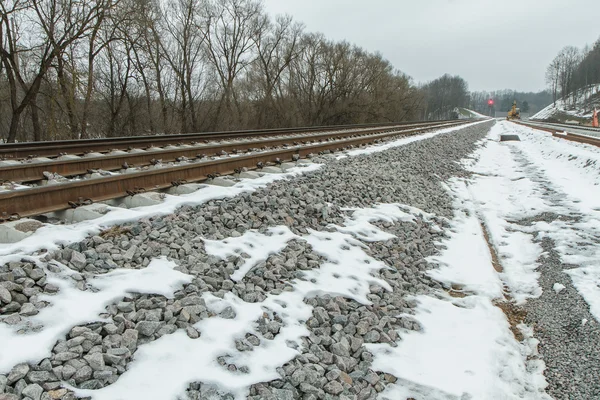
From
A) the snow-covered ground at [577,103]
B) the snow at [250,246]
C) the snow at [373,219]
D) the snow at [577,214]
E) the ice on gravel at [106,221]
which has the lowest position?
the snow at [577,214]

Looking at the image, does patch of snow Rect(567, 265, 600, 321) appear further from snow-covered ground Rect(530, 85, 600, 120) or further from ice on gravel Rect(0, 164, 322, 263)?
snow-covered ground Rect(530, 85, 600, 120)

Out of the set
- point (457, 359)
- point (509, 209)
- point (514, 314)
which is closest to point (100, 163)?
point (457, 359)

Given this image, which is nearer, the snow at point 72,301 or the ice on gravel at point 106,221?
the snow at point 72,301

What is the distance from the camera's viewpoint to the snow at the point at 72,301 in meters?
2.29

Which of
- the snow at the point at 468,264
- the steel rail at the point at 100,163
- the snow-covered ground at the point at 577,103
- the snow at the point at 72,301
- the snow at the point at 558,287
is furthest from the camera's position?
the snow-covered ground at the point at 577,103

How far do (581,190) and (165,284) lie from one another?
425 inches

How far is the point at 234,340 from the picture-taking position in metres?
2.84

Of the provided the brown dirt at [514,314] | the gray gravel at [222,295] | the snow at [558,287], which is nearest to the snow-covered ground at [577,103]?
the snow at [558,287]

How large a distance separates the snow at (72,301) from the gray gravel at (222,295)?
0.06m

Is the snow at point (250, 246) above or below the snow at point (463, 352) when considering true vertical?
above

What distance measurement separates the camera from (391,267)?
4.82 meters

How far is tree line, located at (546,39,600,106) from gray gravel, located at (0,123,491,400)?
409ft

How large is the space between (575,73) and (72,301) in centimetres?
13968

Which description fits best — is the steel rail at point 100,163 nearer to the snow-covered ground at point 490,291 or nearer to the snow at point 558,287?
the snow-covered ground at point 490,291
